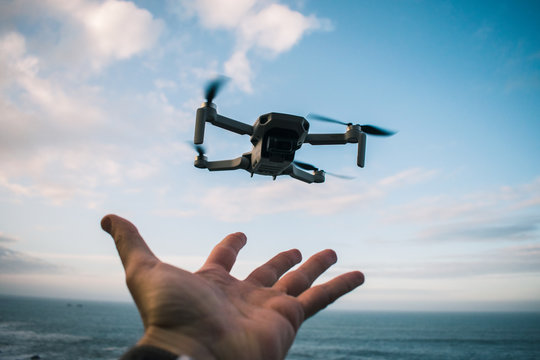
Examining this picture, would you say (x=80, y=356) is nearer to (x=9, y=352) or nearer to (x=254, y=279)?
(x=9, y=352)

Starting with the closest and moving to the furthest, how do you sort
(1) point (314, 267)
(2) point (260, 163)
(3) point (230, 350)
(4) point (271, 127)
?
(3) point (230, 350) → (1) point (314, 267) → (4) point (271, 127) → (2) point (260, 163)

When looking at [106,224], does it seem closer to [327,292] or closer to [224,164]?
[327,292]

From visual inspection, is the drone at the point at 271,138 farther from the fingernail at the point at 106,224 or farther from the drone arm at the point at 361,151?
the fingernail at the point at 106,224

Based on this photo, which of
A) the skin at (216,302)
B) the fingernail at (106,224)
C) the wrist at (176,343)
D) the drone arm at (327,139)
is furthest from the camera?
the drone arm at (327,139)

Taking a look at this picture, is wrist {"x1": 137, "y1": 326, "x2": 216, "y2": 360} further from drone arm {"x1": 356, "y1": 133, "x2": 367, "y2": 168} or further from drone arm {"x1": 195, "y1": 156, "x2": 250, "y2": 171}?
drone arm {"x1": 356, "y1": 133, "x2": 367, "y2": 168}

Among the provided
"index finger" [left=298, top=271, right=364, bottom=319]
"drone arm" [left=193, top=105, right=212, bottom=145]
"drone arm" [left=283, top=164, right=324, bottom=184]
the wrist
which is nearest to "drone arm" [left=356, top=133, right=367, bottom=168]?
"drone arm" [left=283, top=164, right=324, bottom=184]

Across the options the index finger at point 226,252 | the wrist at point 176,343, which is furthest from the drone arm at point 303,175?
the wrist at point 176,343

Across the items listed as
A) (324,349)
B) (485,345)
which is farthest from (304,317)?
(485,345)
